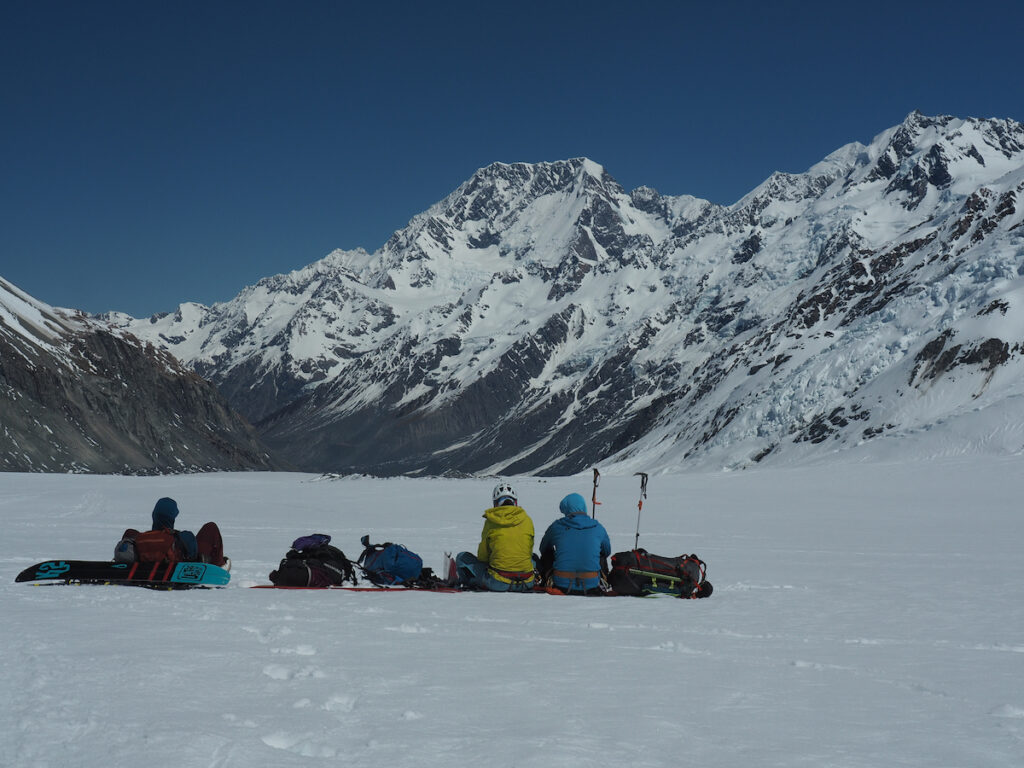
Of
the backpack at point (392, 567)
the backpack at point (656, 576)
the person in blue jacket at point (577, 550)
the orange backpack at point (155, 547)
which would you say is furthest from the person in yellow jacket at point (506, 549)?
the orange backpack at point (155, 547)

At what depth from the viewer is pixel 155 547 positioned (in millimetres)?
12875

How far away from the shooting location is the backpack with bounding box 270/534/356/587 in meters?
13.6

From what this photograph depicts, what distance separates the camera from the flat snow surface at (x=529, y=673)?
5.45 meters

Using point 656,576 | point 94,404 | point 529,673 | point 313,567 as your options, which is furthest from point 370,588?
point 94,404

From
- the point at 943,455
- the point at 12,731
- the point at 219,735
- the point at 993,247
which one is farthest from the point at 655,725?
the point at 993,247

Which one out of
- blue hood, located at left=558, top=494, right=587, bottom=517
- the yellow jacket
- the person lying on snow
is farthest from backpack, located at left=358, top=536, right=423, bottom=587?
blue hood, located at left=558, top=494, right=587, bottom=517

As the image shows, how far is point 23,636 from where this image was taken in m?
8.06

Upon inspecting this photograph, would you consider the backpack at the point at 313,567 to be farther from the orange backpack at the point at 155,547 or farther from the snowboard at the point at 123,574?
the orange backpack at the point at 155,547

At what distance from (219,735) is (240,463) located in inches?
7059

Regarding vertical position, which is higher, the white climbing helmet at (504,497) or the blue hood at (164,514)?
the white climbing helmet at (504,497)

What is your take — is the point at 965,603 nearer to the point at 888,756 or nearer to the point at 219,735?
the point at 888,756

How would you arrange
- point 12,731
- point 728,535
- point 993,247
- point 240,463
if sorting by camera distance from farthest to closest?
point 240,463, point 993,247, point 728,535, point 12,731

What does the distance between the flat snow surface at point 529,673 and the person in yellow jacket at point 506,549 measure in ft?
2.72

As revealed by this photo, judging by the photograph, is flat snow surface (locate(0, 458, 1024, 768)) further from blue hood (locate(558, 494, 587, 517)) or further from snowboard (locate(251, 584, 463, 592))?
blue hood (locate(558, 494, 587, 517))
